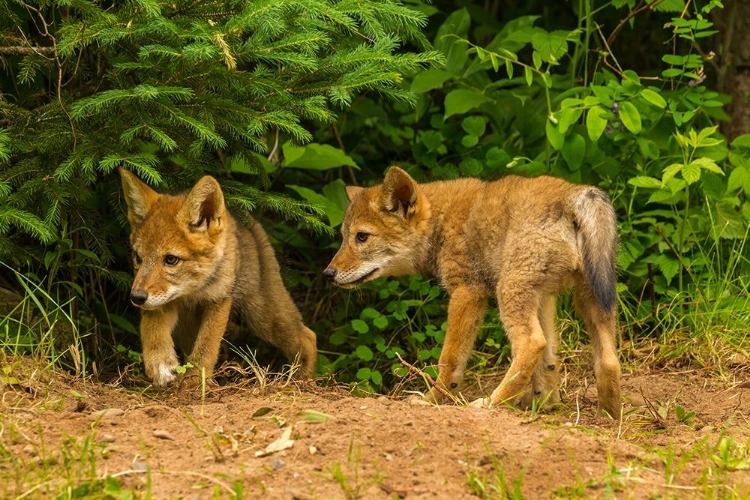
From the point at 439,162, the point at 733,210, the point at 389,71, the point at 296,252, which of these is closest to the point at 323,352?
the point at 296,252

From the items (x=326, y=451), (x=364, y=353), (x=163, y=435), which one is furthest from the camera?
(x=364, y=353)

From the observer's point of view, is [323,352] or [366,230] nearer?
[366,230]

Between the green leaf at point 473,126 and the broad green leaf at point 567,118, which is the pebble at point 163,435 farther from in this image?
the green leaf at point 473,126

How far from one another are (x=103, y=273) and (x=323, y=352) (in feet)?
6.56

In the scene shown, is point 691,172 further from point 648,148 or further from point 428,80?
point 428,80

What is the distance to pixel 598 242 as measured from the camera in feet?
17.5

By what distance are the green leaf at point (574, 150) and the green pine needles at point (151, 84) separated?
1.32 meters

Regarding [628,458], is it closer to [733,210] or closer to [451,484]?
[451,484]

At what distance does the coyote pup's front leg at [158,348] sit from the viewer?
5.84 meters

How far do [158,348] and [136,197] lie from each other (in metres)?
0.95

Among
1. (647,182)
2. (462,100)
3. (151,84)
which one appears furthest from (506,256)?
(151,84)

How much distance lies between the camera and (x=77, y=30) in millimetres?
5238

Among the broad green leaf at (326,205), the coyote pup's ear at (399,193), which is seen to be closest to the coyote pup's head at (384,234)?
the coyote pup's ear at (399,193)

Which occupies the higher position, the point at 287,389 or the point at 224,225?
the point at 224,225
